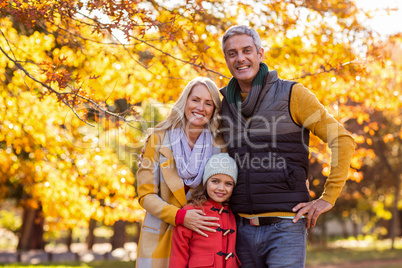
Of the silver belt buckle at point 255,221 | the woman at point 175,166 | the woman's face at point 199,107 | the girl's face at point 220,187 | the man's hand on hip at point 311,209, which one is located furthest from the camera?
the woman's face at point 199,107

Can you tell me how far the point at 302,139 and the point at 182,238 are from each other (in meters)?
1.09

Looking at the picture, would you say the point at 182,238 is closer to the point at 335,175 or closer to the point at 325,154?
the point at 335,175

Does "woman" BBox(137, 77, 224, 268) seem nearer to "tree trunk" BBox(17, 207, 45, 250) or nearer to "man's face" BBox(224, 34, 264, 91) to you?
"man's face" BBox(224, 34, 264, 91)

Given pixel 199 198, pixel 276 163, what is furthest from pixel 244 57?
pixel 199 198

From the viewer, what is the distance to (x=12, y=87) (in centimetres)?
670

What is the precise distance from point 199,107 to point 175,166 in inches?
19.6

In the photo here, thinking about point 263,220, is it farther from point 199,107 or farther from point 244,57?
point 244,57

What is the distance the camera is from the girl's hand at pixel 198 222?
294cm

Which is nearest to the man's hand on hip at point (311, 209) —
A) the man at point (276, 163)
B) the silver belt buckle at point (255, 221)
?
the man at point (276, 163)

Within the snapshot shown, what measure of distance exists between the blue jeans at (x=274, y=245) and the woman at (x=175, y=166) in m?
0.30

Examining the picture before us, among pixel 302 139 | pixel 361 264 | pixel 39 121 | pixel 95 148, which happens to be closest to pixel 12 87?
pixel 39 121

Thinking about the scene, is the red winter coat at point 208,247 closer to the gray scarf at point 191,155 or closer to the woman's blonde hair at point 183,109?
the gray scarf at point 191,155

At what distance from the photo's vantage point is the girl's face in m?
3.01

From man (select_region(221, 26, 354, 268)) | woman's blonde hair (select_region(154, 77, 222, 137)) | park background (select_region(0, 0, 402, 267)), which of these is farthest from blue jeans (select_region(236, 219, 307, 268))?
park background (select_region(0, 0, 402, 267))
